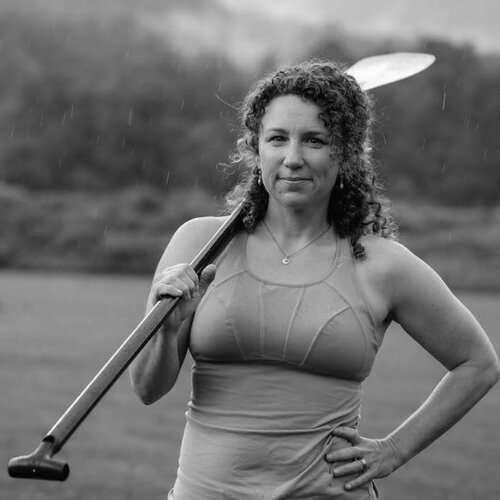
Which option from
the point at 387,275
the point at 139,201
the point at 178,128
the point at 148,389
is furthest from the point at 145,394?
the point at 178,128

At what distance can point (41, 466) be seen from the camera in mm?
2045

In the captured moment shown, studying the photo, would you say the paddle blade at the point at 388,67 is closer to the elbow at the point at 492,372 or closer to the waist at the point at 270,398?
the elbow at the point at 492,372

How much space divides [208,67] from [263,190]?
2550 inches

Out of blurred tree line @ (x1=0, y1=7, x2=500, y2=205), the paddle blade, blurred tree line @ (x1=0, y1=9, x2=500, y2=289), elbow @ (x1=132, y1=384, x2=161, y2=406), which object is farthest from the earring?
blurred tree line @ (x1=0, y1=7, x2=500, y2=205)

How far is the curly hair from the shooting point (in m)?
2.40

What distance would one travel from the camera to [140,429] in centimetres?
988

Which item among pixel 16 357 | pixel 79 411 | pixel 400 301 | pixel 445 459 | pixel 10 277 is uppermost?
pixel 400 301

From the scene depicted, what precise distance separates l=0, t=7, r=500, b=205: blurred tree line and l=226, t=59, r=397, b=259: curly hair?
1837 inches

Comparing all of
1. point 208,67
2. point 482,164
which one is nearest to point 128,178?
point 208,67

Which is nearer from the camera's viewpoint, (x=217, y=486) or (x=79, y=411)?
(x=79, y=411)

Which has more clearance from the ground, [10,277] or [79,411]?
[79,411]

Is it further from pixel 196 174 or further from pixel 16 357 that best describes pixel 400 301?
A: pixel 196 174

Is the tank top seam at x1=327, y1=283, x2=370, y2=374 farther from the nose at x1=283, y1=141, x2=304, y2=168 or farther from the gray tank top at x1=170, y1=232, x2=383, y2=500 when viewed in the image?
the nose at x1=283, y1=141, x2=304, y2=168

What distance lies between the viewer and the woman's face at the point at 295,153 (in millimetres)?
2361
